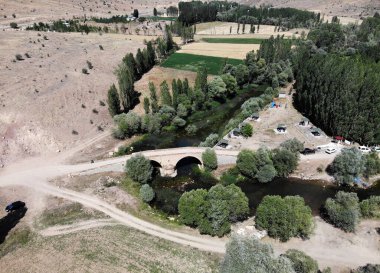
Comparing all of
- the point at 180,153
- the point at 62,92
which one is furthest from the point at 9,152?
the point at 180,153

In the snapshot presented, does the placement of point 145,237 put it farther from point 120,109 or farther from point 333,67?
point 333,67

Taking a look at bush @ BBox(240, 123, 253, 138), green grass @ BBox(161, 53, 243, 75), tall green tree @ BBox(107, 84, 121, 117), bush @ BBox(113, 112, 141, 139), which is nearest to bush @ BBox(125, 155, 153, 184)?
bush @ BBox(113, 112, 141, 139)

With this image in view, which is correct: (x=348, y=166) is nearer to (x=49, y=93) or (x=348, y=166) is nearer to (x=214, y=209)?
(x=214, y=209)

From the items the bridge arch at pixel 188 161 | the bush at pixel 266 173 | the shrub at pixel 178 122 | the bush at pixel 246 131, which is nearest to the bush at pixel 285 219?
the bush at pixel 266 173

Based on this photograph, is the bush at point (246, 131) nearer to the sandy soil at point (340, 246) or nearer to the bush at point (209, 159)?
the bush at point (209, 159)

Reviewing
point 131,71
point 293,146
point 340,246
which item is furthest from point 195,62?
point 340,246

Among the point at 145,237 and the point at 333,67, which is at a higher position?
the point at 333,67
